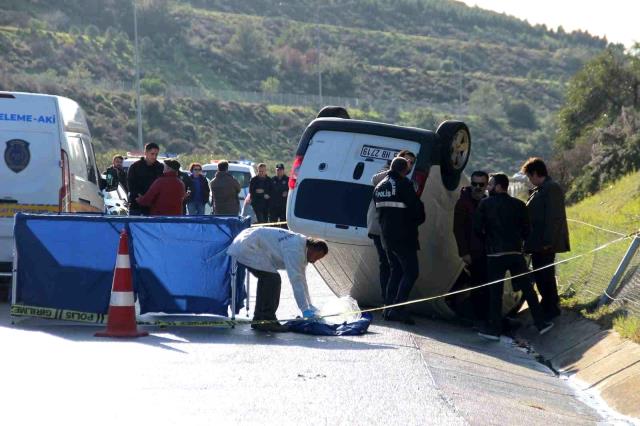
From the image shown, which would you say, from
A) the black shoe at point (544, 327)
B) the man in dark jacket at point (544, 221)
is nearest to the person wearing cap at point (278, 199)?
the man in dark jacket at point (544, 221)

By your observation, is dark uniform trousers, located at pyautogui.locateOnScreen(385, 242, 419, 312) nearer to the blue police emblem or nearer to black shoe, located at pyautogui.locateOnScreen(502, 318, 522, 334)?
black shoe, located at pyautogui.locateOnScreen(502, 318, 522, 334)

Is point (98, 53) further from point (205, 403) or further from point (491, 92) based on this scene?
point (205, 403)

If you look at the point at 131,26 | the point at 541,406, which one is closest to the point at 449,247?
the point at 541,406

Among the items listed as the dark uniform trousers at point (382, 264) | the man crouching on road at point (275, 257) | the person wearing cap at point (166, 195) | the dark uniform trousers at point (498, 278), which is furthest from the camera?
the person wearing cap at point (166, 195)

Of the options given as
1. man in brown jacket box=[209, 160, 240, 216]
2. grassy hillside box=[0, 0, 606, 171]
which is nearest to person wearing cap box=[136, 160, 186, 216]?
Answer: man in brown jacket box=[209, 160, 240, 216]

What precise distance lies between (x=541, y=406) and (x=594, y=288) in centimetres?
551

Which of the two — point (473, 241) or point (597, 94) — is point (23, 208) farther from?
point (597, 94)

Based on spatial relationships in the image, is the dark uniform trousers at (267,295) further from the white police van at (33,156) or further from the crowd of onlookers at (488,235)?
the white police van at (33,156)

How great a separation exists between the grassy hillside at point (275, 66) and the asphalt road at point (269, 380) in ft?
191

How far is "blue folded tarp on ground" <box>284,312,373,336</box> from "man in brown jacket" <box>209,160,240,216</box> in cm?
1104

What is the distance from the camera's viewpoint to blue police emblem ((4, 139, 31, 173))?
16391 mm

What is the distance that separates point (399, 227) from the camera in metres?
14.5

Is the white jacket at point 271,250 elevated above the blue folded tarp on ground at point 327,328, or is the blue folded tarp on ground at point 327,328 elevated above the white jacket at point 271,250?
the white jacket at point 271,250

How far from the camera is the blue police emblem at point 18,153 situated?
16.4 m
